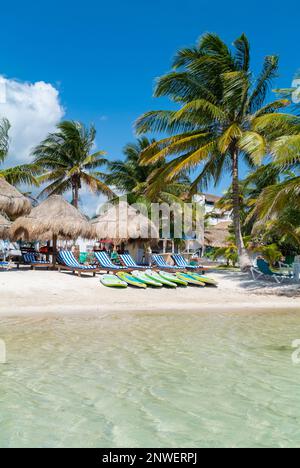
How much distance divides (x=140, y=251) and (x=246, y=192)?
11569 mm

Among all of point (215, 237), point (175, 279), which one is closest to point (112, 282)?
point (175, 279)

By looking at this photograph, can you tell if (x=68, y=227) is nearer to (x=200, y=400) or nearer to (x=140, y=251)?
(x=140, y=251)

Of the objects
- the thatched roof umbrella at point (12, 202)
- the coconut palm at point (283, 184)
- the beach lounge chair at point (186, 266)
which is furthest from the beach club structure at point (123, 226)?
the coconut palm at point (283, 184)

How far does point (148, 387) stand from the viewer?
451cm

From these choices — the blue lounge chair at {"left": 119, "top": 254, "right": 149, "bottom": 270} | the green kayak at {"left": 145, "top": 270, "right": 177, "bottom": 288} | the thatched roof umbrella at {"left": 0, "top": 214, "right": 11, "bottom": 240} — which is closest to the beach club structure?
the blue lounge chair at {"left": 119, "top": 254, "right": 149, "bottom": 270}

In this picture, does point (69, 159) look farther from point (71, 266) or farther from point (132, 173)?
point (71, 266)

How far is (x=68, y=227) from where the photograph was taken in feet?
51.6

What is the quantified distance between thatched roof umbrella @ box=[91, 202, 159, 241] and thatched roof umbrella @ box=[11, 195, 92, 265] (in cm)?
222

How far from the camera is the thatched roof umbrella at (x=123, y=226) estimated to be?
18.7m

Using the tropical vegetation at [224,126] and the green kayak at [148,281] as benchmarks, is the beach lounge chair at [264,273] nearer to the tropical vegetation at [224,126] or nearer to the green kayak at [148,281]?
the tropical vegetation at [224,126]

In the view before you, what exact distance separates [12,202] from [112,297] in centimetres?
626

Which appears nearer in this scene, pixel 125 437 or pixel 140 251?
pixel 125 437

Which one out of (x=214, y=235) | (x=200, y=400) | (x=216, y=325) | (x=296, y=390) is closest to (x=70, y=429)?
(x=200, y=400)

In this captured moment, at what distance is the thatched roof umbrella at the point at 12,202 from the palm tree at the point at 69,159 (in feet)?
28.4
